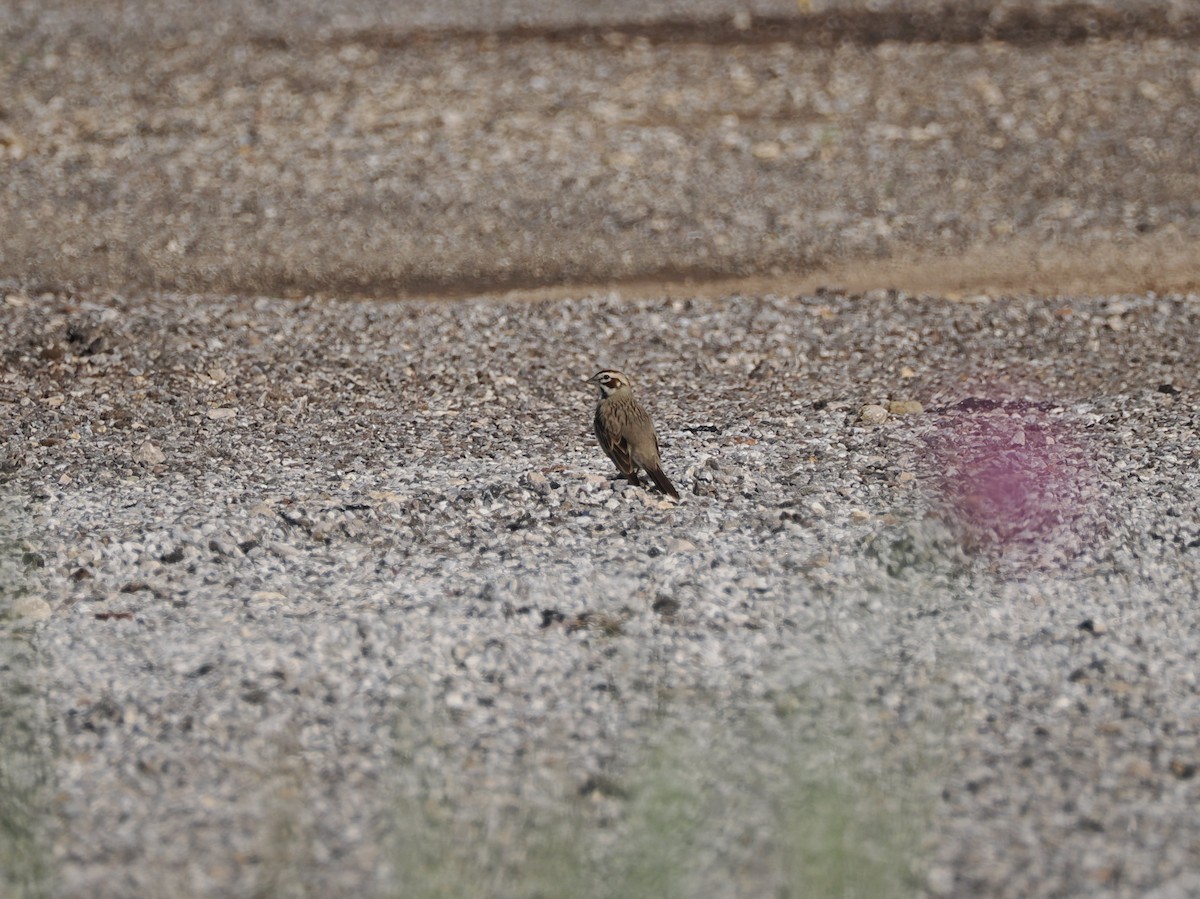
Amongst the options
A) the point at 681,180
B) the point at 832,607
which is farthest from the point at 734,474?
the point at 681,180

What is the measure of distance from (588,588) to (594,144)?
32.7ft

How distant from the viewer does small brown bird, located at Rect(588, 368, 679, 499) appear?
9.63 meters

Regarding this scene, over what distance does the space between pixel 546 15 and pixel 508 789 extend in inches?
651

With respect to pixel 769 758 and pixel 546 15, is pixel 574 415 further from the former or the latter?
pixel 546 15

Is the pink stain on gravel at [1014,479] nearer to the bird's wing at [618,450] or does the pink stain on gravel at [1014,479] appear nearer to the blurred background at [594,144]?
the bird's wing at [618,450]

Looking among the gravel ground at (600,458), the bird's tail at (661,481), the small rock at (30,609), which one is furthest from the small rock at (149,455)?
the bird's tail at (661,481)

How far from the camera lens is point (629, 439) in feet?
32.0

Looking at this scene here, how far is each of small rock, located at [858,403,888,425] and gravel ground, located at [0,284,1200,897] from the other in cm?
6

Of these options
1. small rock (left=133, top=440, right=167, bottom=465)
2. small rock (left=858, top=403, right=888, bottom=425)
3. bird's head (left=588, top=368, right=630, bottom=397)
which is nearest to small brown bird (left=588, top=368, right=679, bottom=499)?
bird's head (left=588, top=368, right=630, bottom=397)

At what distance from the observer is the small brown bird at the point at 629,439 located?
9633mm

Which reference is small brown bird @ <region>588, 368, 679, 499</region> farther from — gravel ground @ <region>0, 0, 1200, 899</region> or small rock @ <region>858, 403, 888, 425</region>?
small rock @ <region>858, 403, 888, 425</region>

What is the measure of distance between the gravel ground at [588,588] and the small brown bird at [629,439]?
0.63 feet

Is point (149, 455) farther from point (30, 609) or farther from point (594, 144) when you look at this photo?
point (594, 144)

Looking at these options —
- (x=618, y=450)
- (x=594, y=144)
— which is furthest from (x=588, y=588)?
(x=594, y=144)
